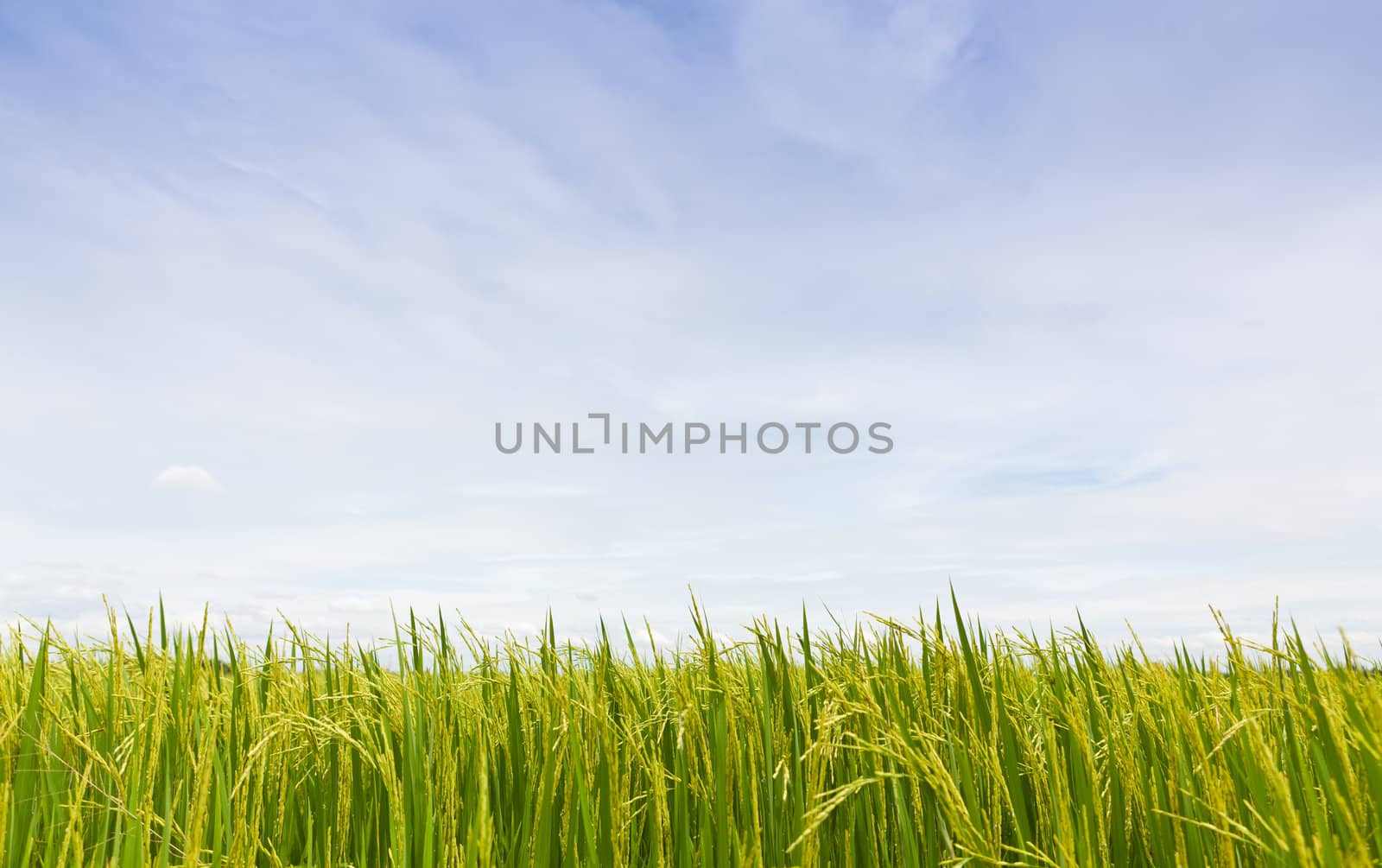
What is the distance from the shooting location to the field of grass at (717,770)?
6.52ft

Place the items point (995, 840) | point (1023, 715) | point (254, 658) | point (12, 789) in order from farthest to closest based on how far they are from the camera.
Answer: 1. point (254, 658)
2. point (1023, 715)
3. point (12, 789)
4. point (995, 840)

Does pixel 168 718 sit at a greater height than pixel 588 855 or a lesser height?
greater

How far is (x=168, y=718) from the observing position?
115 inches

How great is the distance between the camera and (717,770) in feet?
7.82

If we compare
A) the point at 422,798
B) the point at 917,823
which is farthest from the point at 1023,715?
the point at 422,798

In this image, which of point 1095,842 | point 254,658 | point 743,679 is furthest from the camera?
point 254,658

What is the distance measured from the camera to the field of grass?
1.99 m

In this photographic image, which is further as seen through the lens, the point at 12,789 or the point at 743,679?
the point at 743,679

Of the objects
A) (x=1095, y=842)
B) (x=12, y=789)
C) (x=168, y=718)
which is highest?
(x=168, y=718)

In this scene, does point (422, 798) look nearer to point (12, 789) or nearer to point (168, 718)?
point (168, 718)

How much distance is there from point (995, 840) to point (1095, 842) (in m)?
0.35

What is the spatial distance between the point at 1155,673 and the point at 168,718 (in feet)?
11.3

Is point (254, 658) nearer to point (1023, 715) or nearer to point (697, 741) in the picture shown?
point (697, 741)

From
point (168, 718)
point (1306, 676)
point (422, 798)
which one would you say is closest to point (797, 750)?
point (422, 798)
